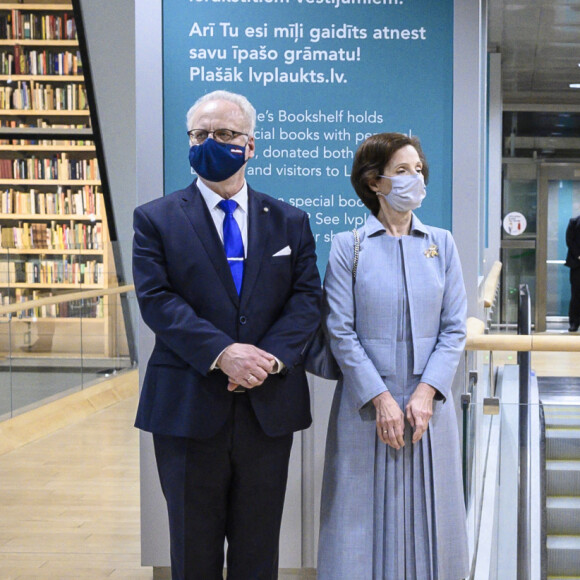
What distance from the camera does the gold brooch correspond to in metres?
2.53

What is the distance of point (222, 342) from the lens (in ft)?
7.34

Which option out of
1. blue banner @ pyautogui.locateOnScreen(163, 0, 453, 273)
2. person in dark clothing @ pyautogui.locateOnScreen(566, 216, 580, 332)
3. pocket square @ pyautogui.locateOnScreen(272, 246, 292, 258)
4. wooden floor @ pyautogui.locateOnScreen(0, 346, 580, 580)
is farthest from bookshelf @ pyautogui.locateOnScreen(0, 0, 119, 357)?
pocket square @ pyautogui.locateOnScreen(272, 246, 292, 258)

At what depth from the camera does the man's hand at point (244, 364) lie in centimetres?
222

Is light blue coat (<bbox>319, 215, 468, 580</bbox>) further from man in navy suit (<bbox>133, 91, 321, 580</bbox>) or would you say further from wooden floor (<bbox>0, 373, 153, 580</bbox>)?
wooden floor (<bbox>0, 373, 153, 580</bbox>)

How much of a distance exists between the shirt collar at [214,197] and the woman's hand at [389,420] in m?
0.62

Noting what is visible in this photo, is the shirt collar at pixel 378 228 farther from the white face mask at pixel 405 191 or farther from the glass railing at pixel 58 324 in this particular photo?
the glass railing at pixel 58 324

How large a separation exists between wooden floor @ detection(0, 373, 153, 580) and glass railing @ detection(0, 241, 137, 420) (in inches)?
18.1

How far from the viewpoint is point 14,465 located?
18.6 ft

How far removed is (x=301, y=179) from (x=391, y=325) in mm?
973

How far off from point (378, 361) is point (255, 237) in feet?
1.54

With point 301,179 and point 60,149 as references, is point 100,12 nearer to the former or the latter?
point 60,149

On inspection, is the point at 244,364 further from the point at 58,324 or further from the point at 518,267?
the point at 518,267

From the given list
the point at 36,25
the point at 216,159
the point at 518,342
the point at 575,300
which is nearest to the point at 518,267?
the point at 575,300

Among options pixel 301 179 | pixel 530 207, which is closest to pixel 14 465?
pixel 301 179
